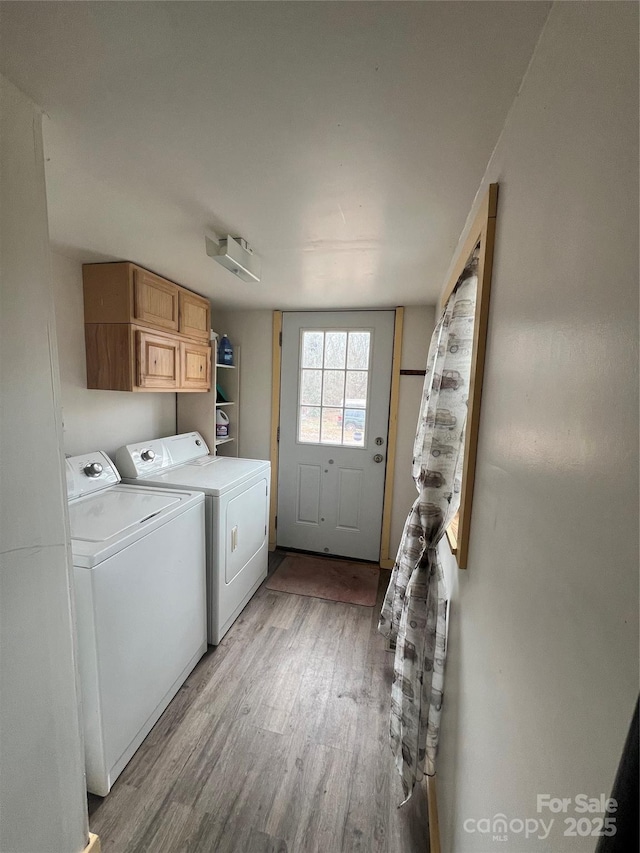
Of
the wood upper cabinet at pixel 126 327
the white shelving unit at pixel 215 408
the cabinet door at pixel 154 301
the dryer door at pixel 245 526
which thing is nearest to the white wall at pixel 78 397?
the wood upper cabinet at pixel 126 327

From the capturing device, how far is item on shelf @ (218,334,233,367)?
2.86 m

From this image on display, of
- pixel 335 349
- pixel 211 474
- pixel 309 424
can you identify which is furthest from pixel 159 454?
pixel 335 349

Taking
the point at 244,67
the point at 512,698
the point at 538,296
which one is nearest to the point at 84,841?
the point at 512,698

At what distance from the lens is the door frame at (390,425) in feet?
8.73

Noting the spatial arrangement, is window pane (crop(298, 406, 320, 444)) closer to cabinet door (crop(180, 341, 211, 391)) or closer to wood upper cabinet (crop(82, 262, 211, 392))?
cabinet door (crop(180, 341, 211, 391))

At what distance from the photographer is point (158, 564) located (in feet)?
4.84

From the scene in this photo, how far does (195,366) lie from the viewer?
2438mm

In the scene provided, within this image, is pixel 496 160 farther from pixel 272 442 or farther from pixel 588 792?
pixel 272 442

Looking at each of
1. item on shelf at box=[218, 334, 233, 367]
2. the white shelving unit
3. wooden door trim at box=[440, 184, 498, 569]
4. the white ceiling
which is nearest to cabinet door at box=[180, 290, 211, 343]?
the white shelving unit

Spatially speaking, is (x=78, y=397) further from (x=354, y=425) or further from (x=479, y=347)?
(x=479, y=347)

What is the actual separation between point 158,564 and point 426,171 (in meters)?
1.76

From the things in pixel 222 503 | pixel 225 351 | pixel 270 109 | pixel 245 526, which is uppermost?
pixel 270 109

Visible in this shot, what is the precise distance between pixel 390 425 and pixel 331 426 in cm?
50

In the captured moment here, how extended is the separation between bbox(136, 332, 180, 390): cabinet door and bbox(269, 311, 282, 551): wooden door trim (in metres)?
0.87
